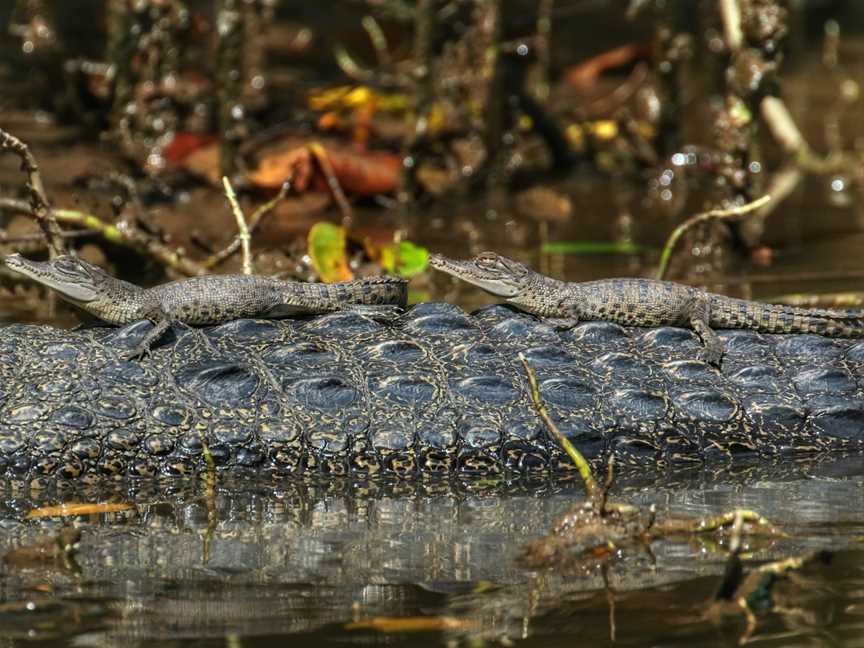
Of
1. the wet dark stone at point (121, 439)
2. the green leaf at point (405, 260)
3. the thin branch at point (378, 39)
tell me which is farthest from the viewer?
the thin branch at point (378, 39)

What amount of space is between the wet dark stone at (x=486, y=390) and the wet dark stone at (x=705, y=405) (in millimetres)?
631

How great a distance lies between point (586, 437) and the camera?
5496mm

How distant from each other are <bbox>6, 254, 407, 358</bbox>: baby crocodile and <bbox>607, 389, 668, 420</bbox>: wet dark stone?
3.18 ft

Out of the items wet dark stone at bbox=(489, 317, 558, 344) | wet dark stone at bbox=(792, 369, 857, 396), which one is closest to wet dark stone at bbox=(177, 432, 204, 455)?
wet dark stone at bbox=(489, 317, 558, 344)

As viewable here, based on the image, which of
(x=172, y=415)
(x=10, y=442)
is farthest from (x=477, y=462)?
(x=10, y=442)

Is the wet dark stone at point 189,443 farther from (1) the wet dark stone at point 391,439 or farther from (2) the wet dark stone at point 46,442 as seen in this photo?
(1) the wet dark stone at point 391,439

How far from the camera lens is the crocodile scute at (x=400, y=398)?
5297 mm

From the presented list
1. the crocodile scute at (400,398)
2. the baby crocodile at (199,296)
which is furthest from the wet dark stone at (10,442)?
the baby crocodile at (199,296)

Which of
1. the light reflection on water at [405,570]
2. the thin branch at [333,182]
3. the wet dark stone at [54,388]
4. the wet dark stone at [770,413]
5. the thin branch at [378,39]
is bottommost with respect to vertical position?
the light reflection on water at [405,570]

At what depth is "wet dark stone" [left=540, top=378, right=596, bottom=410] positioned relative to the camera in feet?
18.1

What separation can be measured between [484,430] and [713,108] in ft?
26.1

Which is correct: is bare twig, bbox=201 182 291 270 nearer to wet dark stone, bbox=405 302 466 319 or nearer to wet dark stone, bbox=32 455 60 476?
wet dark stone, bbox=405 302 466 319

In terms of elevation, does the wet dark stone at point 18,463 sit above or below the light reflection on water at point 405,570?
above

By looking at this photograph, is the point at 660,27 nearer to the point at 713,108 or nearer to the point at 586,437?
the point at 713,108
